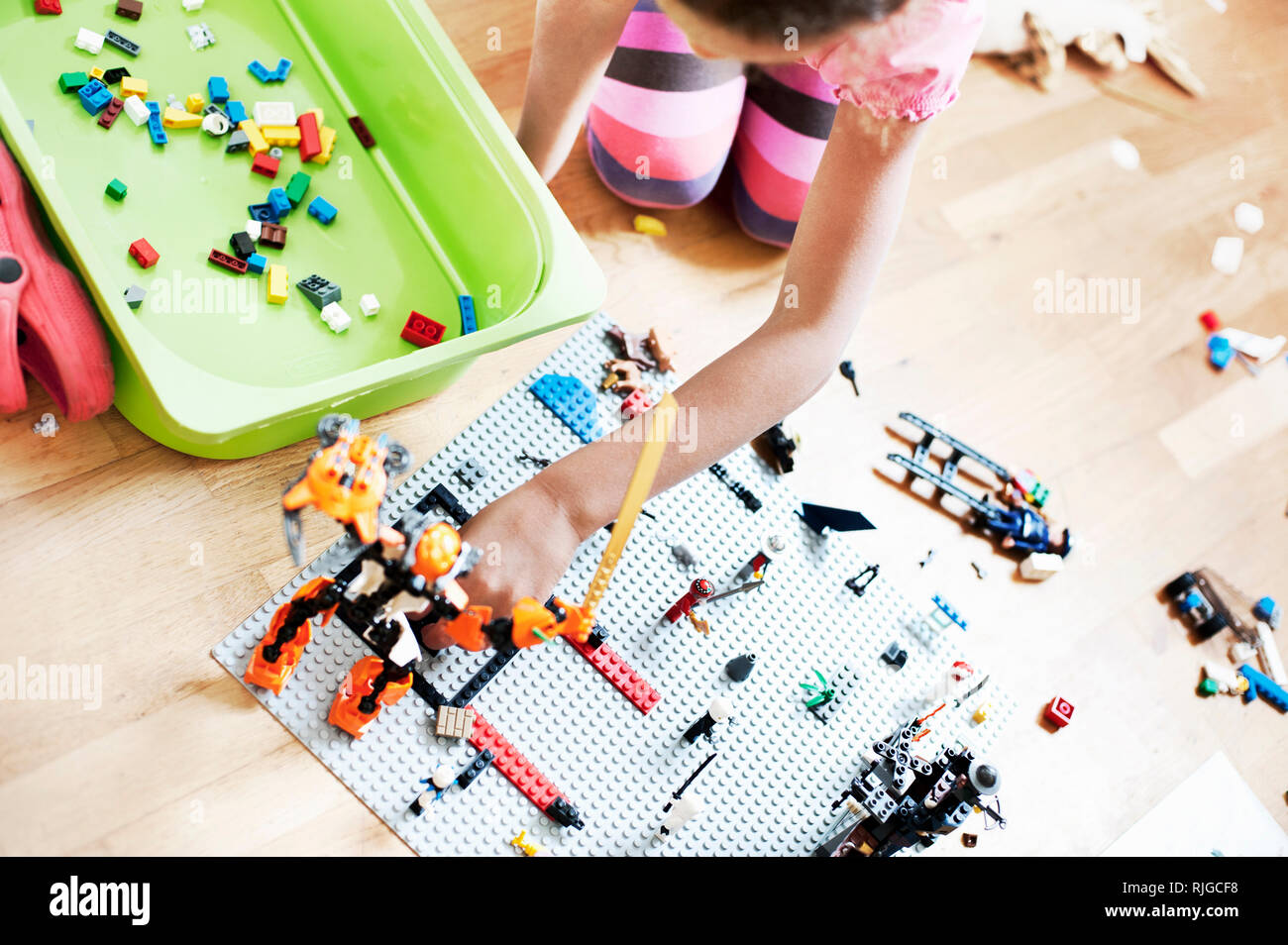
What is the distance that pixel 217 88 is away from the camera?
0.98 m

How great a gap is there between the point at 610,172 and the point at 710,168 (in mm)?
104

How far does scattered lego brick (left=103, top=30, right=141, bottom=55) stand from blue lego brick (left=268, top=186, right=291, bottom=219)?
20 cm

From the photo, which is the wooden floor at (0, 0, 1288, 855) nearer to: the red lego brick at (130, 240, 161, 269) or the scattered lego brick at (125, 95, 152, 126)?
the red lego brick at (130, 240, 161, 269)

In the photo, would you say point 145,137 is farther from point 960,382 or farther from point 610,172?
point 960,382

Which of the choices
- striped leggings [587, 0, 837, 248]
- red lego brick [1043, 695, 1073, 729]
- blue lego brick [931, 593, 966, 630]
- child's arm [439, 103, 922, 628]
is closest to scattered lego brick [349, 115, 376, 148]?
striped leggings [587, 0, 837, 248]

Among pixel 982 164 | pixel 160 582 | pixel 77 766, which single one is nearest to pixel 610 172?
pixel 982 164

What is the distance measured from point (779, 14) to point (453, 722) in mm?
579

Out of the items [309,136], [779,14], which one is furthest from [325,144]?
[779,14]

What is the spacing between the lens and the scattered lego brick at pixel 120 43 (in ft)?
3.19

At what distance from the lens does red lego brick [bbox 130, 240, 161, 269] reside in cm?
90

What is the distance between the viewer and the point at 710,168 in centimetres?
106

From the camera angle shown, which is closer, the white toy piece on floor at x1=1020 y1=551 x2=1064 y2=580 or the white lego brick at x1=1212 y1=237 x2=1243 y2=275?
the white toy piece on floor at x1=1020 y1=551 x2=1064 y2=580

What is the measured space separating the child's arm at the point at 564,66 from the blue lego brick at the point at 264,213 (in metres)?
0.24

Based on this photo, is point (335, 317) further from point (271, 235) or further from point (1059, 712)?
point (1059, 712)
